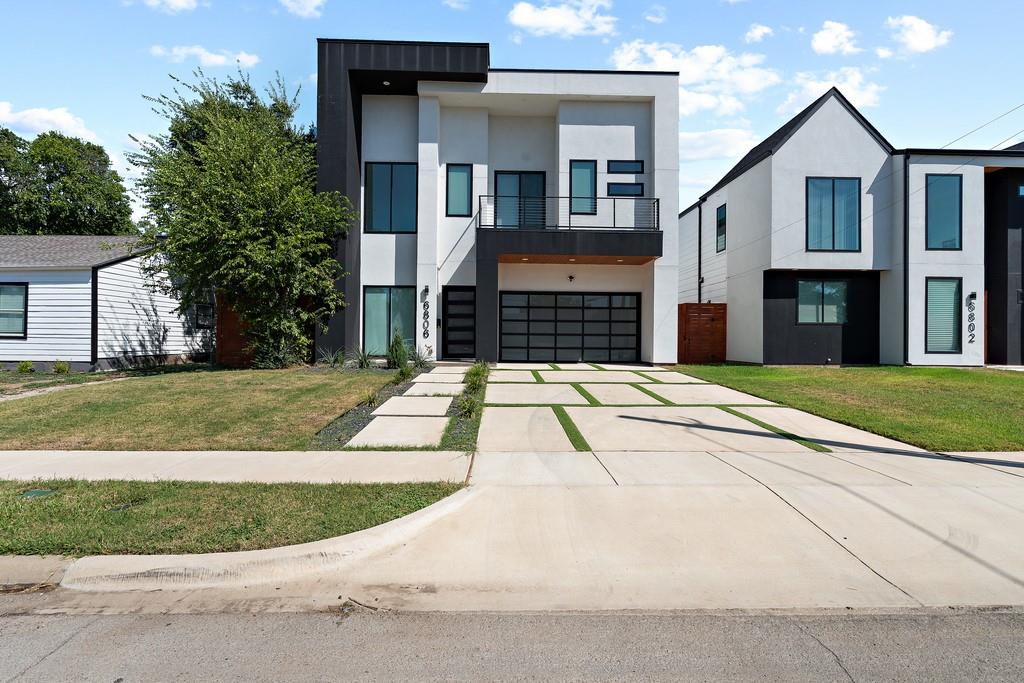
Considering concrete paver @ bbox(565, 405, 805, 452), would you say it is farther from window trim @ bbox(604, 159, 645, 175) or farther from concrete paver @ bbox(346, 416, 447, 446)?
window trim @ bbox(604, 159, 645, 175)

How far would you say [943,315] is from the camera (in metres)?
19.6

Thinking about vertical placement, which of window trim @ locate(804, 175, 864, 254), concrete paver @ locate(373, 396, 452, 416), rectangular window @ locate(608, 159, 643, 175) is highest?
rectangular window @ locate(608, 159, 643, 175)

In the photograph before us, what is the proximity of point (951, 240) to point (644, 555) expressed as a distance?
21.3 metres

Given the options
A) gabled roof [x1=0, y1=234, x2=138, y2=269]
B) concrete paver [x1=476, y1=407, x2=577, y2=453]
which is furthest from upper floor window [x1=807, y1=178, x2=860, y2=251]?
gabled roof [x1=0, y1=234, x2=138, y2=269]

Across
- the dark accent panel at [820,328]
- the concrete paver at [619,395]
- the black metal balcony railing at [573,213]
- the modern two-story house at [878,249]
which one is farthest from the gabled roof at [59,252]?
the modern two-story house at [878,249]

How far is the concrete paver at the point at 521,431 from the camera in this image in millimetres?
7555

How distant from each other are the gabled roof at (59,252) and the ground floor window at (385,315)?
7111 millimetres

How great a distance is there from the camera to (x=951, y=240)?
1947cm

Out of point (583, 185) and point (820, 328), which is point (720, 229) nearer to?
point (820, 328)

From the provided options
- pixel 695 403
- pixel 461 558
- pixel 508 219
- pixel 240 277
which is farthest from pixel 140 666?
pixel 508 219

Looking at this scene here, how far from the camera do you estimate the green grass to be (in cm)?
425

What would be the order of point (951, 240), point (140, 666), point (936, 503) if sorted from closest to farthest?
1. point (140, 666)
2. point (936, 503)
3. point (951, 240)

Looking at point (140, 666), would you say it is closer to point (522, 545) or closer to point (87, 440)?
point (522, 545)

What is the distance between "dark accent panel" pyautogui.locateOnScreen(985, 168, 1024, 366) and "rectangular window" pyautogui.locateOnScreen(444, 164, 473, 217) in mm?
18920
